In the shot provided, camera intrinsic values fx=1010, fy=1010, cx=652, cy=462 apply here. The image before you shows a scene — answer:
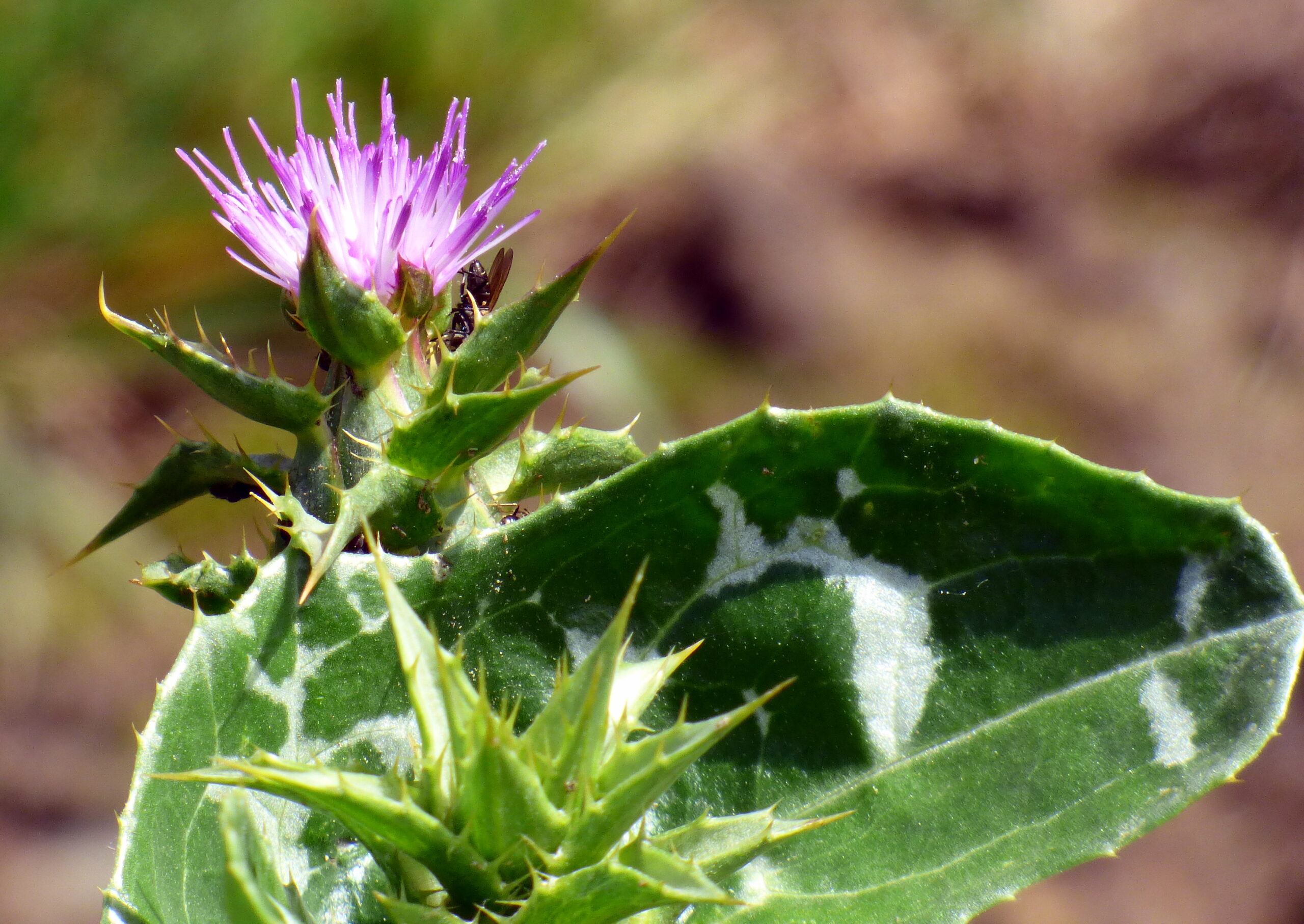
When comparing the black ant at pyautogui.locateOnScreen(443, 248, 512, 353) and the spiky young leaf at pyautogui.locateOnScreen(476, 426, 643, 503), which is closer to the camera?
the spiky young leaf at pyautogui.locateOnScreen(476, 426, 643, 503)

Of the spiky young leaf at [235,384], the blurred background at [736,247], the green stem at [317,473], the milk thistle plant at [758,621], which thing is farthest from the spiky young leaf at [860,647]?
the blurred background at [736,247]

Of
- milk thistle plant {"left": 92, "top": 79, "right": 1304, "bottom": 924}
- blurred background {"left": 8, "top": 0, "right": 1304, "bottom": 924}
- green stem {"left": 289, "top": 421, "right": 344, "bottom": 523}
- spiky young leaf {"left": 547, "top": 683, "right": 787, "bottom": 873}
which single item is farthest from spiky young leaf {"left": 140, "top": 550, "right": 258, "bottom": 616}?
blurred background {"left": 8, "top": 0, "right": 1304, "bottom": 924}

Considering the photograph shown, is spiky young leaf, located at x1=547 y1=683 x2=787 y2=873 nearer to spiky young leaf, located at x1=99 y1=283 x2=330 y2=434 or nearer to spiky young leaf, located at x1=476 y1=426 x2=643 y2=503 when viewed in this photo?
spiky young leaf, located at x1=476 y1=426 x2=643 y2=503

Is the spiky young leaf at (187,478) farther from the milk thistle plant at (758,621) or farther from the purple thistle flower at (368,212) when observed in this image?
the purple thistle flower at (368,212)

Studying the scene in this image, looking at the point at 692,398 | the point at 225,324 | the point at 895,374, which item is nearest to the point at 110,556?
the point at 225,324

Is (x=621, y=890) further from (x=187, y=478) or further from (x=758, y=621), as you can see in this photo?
(x=187, y=478)

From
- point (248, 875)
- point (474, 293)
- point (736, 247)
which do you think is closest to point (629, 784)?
point (248, 875)

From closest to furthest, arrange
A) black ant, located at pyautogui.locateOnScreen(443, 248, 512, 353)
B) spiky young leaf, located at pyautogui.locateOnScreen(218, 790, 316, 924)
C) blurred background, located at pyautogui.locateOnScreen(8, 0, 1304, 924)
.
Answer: spiky young leaf, located at pyautogui.locateOnScreen(218, 790, 316, 924) < black ant, located at pyautogui.locateOnScreen(443, 248, 512, 353) < blurred background, located at pyautogui.locateOnScreen(8, 0, 1304, 924)
